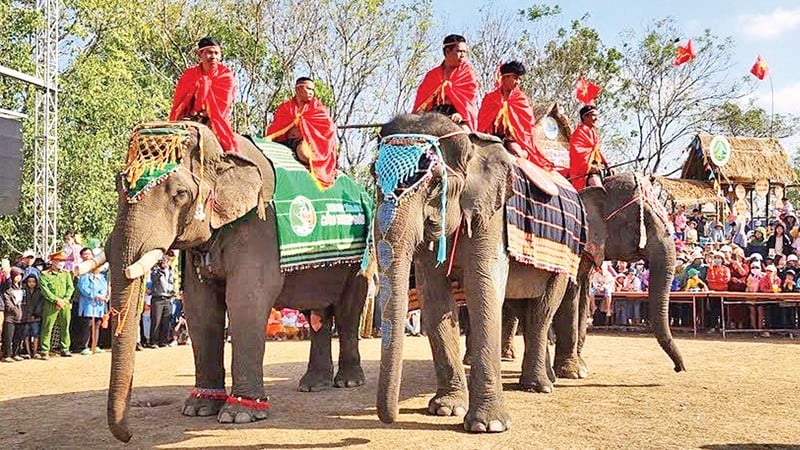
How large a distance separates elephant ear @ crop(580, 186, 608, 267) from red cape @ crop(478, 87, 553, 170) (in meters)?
1.69

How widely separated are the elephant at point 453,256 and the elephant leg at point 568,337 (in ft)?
9.20

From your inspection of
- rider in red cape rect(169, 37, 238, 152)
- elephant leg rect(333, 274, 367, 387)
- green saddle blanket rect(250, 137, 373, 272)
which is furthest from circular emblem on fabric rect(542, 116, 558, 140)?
rider in red cape rect(169, 37, 238, 152)

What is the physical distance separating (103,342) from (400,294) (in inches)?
471

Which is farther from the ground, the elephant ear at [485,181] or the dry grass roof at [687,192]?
the dry grass roof at [687,192]

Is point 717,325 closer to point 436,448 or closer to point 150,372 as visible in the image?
point 150,372

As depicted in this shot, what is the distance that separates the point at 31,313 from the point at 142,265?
31.2 ft

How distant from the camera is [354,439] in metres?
6.14

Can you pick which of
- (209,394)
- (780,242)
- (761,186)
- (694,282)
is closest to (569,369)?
(209,394)

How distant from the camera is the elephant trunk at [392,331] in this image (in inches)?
209

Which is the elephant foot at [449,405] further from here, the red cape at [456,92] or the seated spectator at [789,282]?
the seated spectator at [789,282]

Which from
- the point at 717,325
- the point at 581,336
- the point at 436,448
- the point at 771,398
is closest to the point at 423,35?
the point at 717,325

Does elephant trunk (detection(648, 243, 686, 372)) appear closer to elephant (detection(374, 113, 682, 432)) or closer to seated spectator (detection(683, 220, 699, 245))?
elephant (detection(374, 113, 682, 432))

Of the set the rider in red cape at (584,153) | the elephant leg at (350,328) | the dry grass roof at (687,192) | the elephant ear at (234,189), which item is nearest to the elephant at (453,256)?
the elephant ear at (234,189)

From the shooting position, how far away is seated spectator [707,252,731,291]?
17.6m
